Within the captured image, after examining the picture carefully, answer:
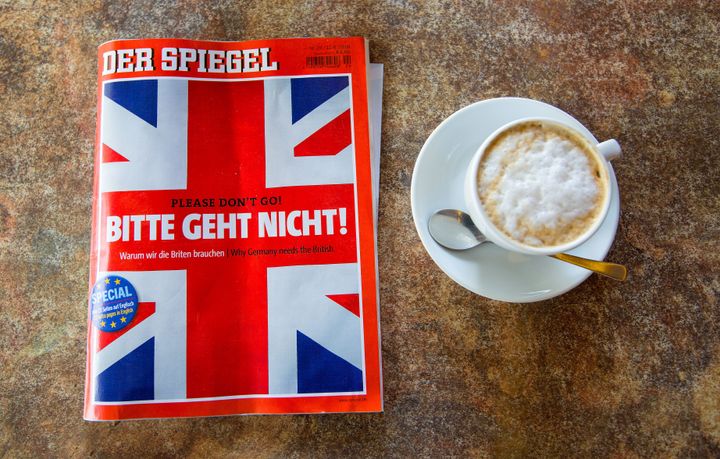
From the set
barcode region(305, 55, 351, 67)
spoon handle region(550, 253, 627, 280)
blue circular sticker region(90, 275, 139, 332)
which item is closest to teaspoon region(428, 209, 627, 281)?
spoon handle region(550, 253, 627, 280)

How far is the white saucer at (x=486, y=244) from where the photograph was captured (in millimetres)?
658

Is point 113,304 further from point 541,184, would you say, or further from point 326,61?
point 541,184

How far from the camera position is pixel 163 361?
2.40 feet

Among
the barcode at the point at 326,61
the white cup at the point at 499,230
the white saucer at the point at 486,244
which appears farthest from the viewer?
the barcode at the point at 326,61

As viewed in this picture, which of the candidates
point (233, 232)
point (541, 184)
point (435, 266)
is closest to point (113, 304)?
point (233, 232)

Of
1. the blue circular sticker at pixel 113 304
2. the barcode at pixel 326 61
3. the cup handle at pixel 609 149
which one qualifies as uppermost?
the barcode at pixel 326 61

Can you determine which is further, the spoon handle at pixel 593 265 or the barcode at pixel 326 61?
the barcode at pixel 326 61

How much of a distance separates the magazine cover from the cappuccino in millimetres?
227

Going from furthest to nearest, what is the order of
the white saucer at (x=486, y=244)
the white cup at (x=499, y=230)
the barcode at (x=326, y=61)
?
1. the barcode at (x=326, y=61)
2. the white saucer at (x=486, y=244)
3. the white cup at (x=499, y=230)

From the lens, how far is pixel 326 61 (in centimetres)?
78

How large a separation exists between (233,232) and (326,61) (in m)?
0.30

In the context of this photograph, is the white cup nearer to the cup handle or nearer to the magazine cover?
the cup handle

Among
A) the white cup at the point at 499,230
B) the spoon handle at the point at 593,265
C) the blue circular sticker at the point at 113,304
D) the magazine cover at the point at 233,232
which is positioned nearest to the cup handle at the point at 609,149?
the white cup at the point at 499,230

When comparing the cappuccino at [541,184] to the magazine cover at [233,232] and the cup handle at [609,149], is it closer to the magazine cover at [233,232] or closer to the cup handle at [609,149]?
the cup handle at [609,149]
